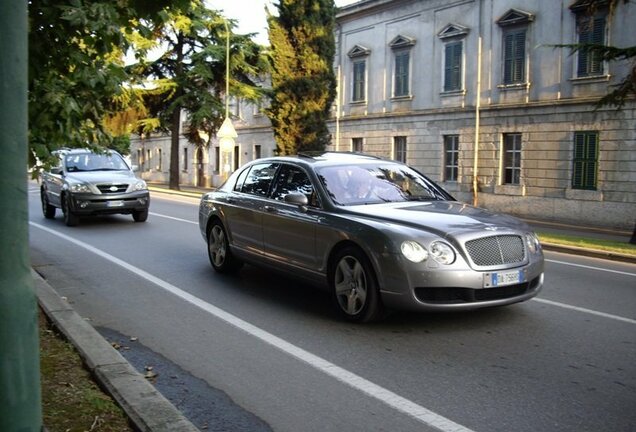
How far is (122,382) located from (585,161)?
21.1 metres

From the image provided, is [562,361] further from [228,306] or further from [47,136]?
[47,136]

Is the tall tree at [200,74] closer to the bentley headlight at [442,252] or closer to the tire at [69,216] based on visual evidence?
the tire at [69,216]

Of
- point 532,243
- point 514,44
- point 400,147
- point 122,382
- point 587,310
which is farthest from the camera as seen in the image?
point 400,147

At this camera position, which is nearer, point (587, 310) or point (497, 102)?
point (587, 310)

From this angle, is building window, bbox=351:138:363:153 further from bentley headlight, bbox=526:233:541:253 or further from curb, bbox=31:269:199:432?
curb, bbox=31:269:199:432

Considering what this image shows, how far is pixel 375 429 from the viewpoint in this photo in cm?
399

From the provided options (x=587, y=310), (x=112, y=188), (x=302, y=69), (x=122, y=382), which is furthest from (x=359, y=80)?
(x=122, y=382)

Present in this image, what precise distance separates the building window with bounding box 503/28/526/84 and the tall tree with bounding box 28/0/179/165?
20179 mm

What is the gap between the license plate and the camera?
20.0 ft

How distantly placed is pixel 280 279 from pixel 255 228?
1.00 meters

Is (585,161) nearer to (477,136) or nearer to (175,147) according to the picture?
(477,136)

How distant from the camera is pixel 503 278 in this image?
6195 mm

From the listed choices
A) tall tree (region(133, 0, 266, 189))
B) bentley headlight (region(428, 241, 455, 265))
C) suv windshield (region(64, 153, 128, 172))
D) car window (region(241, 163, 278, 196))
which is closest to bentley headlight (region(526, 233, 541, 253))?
bentley headlight (region(428, 241, 455, 265))

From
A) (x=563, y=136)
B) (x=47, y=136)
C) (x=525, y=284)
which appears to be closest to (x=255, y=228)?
(x=47, y=136)
